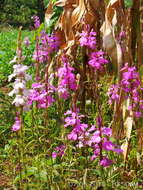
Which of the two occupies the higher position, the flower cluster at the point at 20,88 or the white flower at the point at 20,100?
the flower cluster at the point at 20,88

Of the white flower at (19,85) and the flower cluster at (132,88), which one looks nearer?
the white flower at (19,85)

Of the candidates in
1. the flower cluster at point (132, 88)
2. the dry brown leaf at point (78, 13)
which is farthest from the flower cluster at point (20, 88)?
the dry brown leaf at point (78, 13)

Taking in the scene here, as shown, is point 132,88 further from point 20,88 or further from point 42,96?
point 20,88

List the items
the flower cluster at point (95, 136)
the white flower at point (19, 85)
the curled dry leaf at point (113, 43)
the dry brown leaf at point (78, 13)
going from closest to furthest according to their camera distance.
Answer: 1. the white flower at point (19, 85)
2. the flower cluster at point (95, 136)
3. the curled dry leaf at point (113, 43)
4. the dry brown leaf at point (78, 13)

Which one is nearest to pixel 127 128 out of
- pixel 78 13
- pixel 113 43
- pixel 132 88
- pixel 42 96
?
pixel 132 88

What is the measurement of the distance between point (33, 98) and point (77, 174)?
518 mm

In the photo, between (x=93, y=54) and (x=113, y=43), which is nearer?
(x=93, y=54)

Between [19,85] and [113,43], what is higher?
[113,43]

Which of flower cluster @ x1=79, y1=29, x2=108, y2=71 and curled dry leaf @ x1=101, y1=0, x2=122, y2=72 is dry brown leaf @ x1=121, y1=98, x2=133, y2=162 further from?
flower cluster @ x1=79, y1=29, x2=108, y2=71

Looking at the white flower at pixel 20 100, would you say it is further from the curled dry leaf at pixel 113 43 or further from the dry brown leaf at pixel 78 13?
the dry brown leaf at pixel 78 13

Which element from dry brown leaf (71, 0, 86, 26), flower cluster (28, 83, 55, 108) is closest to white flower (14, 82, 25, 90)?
flower cluster (28, 83, 55, 108)

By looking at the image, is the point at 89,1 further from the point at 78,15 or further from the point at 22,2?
the point at 22,2

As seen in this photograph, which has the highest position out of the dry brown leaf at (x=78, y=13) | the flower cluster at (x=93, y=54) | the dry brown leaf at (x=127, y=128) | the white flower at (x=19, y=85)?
the dry brown leaf at (x=78, y=13)

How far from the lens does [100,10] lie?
335 centimetres
